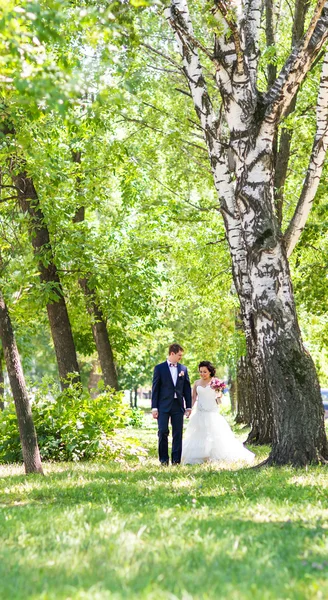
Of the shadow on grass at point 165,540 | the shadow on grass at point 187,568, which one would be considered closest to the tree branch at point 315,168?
the shadow on grass at point 165,540

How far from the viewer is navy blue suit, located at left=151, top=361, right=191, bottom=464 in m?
13.1

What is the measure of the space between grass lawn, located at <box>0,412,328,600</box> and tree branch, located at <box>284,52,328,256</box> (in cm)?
378

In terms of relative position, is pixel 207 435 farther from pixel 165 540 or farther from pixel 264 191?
pixel 165 540

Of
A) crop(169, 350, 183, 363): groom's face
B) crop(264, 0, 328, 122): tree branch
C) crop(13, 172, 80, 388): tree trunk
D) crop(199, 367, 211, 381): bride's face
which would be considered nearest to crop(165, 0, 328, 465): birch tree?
crop(264, 0, 328, 122): tree branch

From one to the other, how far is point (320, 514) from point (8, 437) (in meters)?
8.88

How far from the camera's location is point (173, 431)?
13.1 m

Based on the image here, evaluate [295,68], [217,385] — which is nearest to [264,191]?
[295,68]

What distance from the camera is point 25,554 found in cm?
533

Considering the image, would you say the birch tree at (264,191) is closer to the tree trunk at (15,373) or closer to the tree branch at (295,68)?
the tree branch at (295,68)

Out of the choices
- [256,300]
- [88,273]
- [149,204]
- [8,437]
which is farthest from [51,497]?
[149,204]

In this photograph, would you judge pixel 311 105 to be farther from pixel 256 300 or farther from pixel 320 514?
pixel 320 514

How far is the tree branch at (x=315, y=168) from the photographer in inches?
460

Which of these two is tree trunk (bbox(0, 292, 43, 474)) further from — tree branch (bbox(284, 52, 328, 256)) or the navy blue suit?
tree branch (bbox(284, 52, 328, 256))

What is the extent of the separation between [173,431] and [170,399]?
1.80 ft
